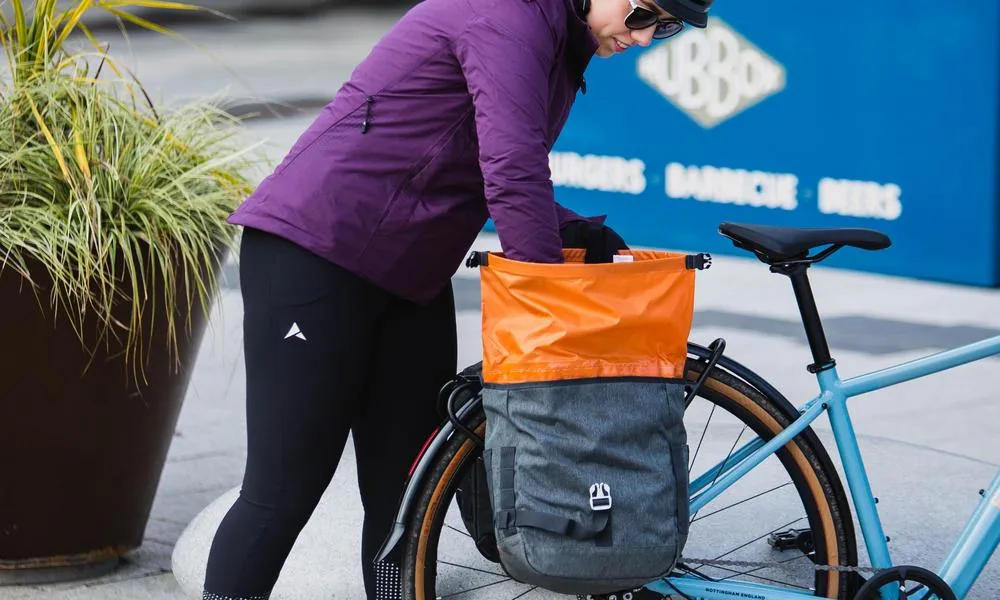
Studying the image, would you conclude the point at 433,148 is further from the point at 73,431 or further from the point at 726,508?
the point at 73,431

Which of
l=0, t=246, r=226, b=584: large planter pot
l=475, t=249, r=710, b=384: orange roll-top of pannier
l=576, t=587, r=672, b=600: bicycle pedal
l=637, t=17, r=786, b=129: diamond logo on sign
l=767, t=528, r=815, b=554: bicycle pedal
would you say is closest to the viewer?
l=475, t=249, r=710, b=384: orange roll-top of pannier

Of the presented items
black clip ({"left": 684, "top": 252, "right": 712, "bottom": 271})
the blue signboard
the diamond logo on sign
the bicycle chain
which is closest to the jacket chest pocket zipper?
black clip ({"left": 684, "top": 252, "right": 712, "bottom": 271})

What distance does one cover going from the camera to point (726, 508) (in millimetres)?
3047

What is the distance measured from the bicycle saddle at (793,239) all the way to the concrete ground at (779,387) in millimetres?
418

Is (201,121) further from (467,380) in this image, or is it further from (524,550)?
(524,550)

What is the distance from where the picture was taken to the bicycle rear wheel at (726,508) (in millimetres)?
2594

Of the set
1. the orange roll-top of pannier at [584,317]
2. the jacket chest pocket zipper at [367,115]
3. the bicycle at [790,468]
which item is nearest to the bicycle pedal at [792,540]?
the bicycle at [790,468]

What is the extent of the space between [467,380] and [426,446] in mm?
150

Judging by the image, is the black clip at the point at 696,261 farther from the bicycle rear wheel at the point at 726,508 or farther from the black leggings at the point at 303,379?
the black leggings at the point at 303,379

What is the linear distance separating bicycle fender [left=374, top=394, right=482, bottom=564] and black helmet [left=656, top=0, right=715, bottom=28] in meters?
0.80

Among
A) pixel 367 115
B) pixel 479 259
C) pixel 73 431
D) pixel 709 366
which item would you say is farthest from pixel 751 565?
pixel 73 431

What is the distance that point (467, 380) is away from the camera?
2568 millimetres

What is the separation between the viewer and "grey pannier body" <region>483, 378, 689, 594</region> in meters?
2.29

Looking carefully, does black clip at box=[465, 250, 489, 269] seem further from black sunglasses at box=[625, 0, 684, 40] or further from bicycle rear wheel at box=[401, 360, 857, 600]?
black sunglasses at box=[625, 0, 684, 40]
